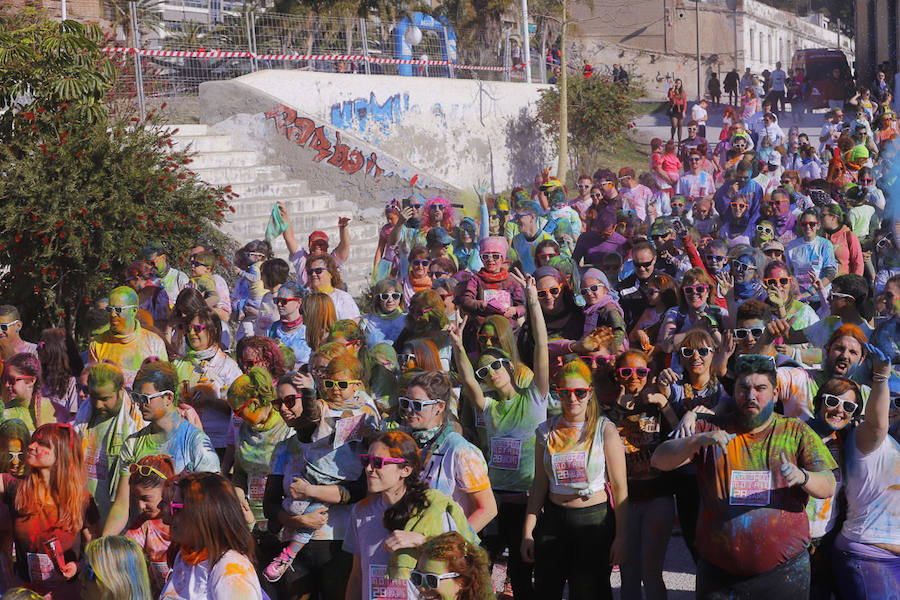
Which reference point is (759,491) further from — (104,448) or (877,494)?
(104,448)

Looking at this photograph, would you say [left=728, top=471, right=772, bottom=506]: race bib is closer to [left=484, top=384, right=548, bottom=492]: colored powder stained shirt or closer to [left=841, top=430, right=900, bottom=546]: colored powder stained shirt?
[left=841, top=430, right=900, bottom=546]: colored powder stained shirt

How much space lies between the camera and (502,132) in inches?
902

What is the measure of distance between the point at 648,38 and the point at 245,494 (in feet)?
181

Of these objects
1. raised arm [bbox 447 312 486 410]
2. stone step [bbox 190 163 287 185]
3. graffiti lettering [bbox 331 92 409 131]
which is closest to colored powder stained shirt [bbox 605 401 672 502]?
raised arm [bbox 447 312 486 410]

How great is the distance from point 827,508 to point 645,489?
0.89 meters

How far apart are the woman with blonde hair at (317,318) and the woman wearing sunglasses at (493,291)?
95cm

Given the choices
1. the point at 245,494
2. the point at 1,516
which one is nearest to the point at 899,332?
the point at 245,494

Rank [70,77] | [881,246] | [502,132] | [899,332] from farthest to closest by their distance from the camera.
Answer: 1. [502,132]
2. [70,77]
3. [881,246]
4. [899,332]

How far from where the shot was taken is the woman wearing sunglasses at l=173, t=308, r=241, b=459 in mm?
6539

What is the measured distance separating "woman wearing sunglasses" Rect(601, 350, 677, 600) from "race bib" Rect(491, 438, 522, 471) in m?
→ 0.52

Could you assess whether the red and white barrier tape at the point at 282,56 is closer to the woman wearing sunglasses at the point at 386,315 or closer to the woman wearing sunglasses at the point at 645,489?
the woman wearing sunglasses at the point at 386,315

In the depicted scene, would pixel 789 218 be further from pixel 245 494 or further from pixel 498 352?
pixel 245 494

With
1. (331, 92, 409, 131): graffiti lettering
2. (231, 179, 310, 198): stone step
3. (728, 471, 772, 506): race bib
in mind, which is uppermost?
(331, 92, 409, 131): graffiti lettering

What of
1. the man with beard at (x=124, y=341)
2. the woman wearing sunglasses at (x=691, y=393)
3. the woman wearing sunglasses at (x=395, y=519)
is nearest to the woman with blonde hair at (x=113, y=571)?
the woman wearing sunglasses at (x=395, y=519)
